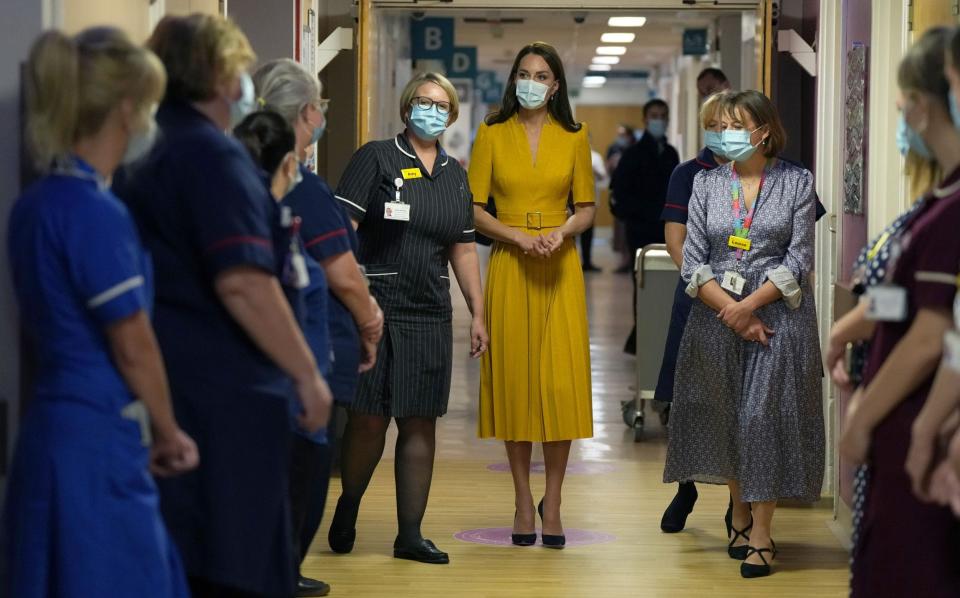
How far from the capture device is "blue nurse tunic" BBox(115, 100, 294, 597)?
2641 mm

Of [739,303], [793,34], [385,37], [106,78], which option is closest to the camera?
[106,78]

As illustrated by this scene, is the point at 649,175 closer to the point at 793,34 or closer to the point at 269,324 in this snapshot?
the point at 793,34

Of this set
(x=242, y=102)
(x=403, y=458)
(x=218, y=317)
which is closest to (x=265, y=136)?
(x=242, y=102)

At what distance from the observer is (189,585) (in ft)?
9.40

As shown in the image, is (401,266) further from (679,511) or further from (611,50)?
(611,50)

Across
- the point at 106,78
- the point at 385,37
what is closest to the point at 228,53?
the point at 106,78

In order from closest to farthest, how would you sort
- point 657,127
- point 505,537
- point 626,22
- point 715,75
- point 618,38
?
point 505,537 → point 715,75 → point 657,127 → point 626,22 → point 618,38

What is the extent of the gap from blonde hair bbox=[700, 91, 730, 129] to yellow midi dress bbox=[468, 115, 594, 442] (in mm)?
425

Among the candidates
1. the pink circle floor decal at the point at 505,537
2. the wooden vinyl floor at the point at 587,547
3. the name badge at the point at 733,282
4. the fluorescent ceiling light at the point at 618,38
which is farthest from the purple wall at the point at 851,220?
the fluorescent ceiling light at the point at 618,38

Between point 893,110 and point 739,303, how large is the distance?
987 mm

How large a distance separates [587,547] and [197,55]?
2.88 metres

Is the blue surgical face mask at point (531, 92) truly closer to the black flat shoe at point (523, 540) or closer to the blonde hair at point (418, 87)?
the blonde hair at point (418, 87)

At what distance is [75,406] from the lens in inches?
95.6

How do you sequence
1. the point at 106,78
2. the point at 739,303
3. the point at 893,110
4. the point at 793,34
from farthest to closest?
the point at 793,34 < the point at 893,110 < the point at 739,303 < the point at 106,78
